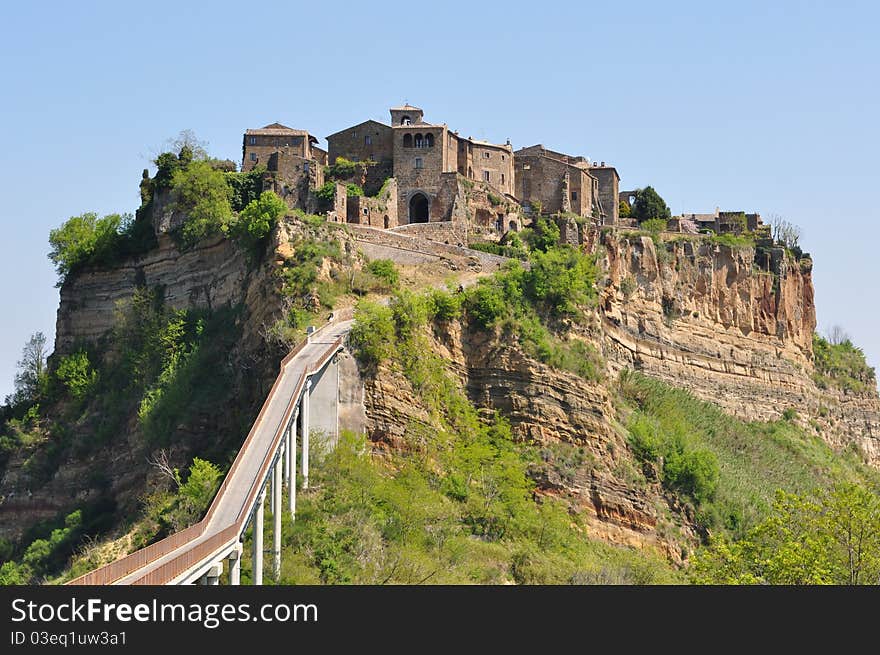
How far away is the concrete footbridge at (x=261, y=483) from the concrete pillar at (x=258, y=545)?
0.09 feet

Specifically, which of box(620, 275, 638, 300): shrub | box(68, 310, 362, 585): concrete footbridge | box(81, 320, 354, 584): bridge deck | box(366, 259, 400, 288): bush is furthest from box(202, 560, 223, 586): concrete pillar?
box(620, 275, 638, 300): shrub

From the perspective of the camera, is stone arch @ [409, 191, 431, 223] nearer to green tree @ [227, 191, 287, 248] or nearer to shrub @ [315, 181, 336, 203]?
shrub @ [315, 181, 336, 203]

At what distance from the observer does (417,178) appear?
78500 millimetres

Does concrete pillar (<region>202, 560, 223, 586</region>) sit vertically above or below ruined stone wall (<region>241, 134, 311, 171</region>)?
below

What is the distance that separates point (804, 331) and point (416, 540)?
165ft

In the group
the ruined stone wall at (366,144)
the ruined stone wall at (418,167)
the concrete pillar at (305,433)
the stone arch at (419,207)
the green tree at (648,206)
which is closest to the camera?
the concrete pillar at (305,433)

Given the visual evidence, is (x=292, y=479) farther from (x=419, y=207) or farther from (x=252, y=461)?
(x=419, y=207)

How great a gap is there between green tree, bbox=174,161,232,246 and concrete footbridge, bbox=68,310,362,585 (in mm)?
15371

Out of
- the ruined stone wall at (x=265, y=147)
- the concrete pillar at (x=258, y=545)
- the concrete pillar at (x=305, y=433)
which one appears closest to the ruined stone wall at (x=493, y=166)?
→ the ruined stone wall at (x=265, y=147)

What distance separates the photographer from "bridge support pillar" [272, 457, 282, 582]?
46812mm

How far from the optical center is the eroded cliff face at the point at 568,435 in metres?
60.5

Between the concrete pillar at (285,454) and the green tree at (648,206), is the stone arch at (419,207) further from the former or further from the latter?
the concrete pillar at (285,454)

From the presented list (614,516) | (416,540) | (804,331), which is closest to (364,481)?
(416,540)

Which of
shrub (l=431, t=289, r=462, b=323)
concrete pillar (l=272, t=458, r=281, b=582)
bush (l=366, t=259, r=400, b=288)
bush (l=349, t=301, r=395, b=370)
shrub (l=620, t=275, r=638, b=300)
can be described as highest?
shrub (l=620, t=275, r=638, b=300)
